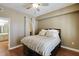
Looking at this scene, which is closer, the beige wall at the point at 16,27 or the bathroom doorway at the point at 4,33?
the bathroom doorway at the point at 4,33

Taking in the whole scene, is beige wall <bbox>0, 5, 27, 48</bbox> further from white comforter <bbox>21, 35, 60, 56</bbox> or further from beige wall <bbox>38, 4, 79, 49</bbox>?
beige wall <bbox>38, 4, 79, 49</bbox>

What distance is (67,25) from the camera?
1623 millimetres

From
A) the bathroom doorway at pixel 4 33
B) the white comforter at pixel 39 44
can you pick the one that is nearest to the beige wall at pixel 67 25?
the white comforter at pixel 39 44

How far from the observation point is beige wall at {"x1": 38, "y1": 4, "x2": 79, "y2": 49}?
59.5 inches

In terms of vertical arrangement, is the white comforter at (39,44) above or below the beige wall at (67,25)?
below

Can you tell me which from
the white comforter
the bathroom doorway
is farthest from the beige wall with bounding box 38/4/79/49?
the bathroom doorway

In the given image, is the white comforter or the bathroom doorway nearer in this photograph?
the bathroom doorway

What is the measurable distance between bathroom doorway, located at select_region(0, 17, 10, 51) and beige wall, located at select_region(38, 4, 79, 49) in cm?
67

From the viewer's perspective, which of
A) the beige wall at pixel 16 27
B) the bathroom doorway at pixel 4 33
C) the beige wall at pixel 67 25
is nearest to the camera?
the bathroom doorway at pixel 4 33

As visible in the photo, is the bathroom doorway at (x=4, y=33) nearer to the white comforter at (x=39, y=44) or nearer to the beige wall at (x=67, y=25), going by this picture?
the white comforter at (x=39, y=44)

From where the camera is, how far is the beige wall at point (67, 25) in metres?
1.51

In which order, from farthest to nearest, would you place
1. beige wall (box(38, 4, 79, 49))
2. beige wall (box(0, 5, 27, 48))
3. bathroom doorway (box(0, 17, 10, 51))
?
beige wall (box(38, 4, 79, 49)), beige wall (box(0, 5, 27, 48)), bathroom doorway (box(0, 17, 10, 51))

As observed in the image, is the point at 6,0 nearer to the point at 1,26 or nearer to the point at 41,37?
the point at 1,26

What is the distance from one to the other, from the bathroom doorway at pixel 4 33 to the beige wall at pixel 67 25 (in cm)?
67
